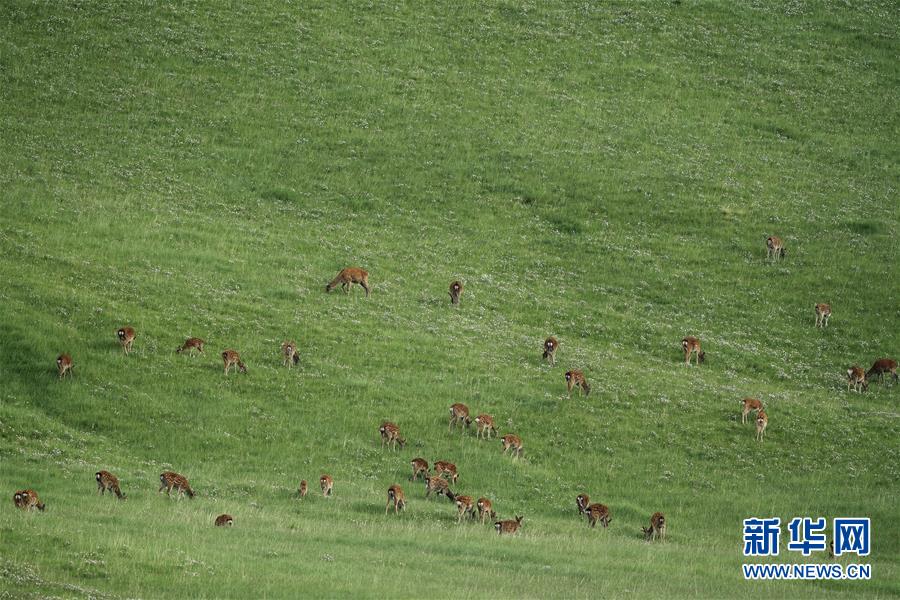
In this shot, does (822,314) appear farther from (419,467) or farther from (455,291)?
(419,467)

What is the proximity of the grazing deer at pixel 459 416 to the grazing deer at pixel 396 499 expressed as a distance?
243 inches

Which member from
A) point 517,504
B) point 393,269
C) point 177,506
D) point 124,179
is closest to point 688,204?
point 393,269

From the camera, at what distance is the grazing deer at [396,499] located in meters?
30.0

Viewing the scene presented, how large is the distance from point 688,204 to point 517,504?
2948 centimetres

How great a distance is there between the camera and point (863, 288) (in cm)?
5281

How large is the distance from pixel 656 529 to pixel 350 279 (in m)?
19.0

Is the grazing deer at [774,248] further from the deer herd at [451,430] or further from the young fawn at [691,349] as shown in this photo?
the young fawn at [691,349]

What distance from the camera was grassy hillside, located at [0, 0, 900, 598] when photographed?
28.3 metres

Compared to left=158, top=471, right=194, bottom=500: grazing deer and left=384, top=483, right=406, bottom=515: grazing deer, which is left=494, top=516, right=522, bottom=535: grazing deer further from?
left=158, top=471, right=194, bottom=500: grazing deer

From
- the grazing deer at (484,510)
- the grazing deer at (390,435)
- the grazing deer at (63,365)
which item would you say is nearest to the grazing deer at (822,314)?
the grazing deer at (390,435)

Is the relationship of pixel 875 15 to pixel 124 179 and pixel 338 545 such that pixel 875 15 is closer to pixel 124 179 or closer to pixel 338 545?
pixel 124 179

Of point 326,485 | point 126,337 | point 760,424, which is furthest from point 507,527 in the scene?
point 126,337

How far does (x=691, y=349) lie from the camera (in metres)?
44.9

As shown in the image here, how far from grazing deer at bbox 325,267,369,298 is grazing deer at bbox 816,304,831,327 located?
56.5 ft
